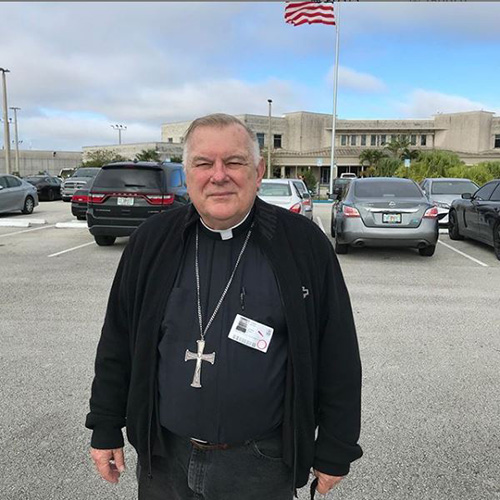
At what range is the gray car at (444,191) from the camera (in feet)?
47.8

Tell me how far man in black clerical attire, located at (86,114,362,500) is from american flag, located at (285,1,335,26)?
24436 millimetres

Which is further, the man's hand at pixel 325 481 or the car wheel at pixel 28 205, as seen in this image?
the car wheel at pixel 28 205

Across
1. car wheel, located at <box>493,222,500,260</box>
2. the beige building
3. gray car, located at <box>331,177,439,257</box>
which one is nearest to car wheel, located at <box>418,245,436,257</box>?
gray car, located at <box>331,177,439,257</box>

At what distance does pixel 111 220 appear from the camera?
33.4 ft

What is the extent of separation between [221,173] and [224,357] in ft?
2.11

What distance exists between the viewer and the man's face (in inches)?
70.4

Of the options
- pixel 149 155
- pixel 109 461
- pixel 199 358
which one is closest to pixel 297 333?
pixel 199 358

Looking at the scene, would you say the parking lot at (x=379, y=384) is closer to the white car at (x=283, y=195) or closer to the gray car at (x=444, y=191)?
the white car at (x=283, y=195)

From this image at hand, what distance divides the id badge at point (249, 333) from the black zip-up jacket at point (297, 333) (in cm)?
9

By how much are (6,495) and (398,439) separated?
233 centimetres

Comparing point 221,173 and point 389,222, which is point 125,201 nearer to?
point 389,222

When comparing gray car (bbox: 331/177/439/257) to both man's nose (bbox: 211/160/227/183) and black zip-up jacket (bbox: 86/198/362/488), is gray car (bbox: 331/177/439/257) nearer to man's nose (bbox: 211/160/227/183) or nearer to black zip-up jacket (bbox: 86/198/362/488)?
black zip-up jacket (bbox: 86/198/362/488)

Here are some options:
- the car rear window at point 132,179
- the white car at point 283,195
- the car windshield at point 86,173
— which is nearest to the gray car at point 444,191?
the white car at point 283,195

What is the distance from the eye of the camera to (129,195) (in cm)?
1003
